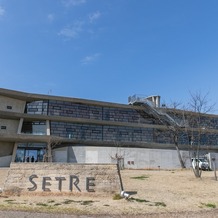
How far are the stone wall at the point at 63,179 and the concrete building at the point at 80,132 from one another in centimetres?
2952

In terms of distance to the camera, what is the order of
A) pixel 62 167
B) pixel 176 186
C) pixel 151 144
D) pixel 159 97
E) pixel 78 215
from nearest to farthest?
1. pixel 78 215
2. pixel 62 167
3. pixel 176 186
4. pixel 151 144
5. pixel 159 97

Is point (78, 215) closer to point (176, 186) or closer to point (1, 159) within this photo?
point (176, 186)

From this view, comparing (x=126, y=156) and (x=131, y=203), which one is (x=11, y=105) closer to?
(x=126, y=156)

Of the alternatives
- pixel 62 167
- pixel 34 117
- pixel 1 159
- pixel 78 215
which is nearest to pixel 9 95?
pixel 34 117

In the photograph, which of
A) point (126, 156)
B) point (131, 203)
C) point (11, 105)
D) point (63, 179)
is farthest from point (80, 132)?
point (131, 203)

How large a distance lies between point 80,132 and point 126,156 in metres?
8.57

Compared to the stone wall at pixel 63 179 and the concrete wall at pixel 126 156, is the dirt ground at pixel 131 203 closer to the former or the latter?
the stone wall at pixel 63 179

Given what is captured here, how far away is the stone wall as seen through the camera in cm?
1343

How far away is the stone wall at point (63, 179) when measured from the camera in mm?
13430

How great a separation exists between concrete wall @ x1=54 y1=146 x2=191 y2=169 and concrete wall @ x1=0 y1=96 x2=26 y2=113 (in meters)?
9.39

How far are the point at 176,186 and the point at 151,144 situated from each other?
1410 inches

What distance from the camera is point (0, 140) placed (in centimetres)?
4538

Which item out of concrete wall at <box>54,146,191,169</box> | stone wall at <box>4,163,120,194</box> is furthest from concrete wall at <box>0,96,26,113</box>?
stone wall at <box>4,163,120,194</box>

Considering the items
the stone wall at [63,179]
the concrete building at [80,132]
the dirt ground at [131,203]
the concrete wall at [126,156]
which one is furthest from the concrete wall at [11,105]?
the dirt ground at [131,203]
